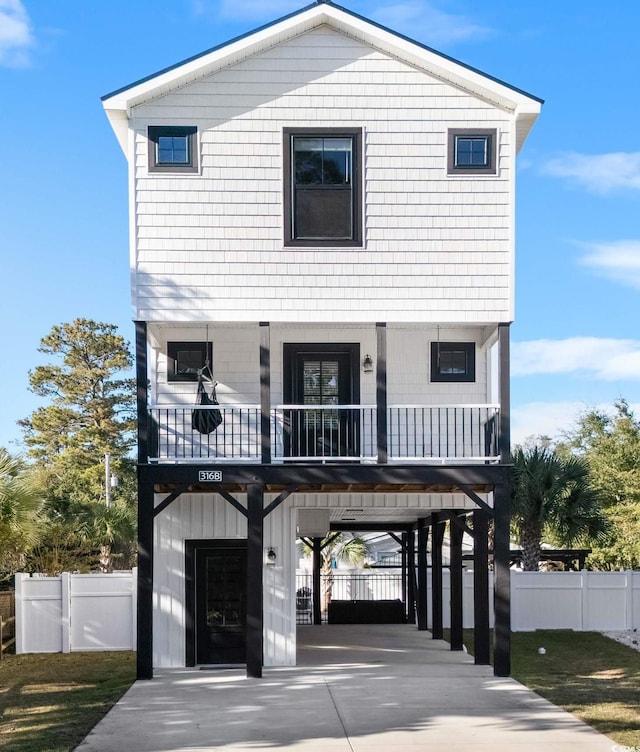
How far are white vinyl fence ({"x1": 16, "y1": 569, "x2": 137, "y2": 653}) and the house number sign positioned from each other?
16.3 feet

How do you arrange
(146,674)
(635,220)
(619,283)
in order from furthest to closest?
(619,283) < (635,220) < (146,674)

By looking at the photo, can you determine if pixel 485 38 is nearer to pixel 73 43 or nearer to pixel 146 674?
pixel 73 43

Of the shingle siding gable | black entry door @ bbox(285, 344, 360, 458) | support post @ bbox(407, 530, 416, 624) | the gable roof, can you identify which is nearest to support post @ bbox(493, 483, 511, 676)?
black entry door @ bbox(285, 344, 360, 458)

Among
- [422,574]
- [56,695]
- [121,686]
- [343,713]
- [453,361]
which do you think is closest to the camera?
[343,713]

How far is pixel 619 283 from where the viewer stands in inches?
1554

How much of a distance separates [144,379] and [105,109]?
4.06 meters

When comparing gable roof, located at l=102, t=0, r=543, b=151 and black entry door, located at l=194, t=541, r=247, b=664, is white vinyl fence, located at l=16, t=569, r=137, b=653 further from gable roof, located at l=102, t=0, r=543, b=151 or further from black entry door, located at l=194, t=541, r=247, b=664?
gable roof, located at l=102, t=0, r=543, b=151

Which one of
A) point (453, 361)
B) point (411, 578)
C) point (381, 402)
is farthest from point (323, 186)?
point (411, 578)

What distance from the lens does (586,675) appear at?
16.2 m

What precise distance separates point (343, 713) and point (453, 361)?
716 centimetres

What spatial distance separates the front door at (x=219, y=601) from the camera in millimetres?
17094

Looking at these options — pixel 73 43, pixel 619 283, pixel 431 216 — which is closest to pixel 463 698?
pixel 431 216

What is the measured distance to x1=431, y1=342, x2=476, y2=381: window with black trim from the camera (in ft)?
58.9

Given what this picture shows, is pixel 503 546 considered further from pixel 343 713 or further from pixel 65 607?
pixel 65 607
